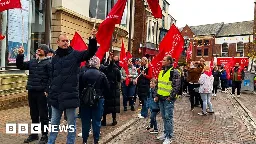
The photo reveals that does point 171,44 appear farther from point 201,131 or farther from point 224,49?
point 224,49

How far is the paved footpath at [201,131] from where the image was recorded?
731 centimetres

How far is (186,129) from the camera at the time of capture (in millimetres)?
8586

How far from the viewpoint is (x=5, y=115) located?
9227 mm

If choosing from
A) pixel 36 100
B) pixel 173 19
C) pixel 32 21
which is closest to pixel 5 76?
pixel 32 21

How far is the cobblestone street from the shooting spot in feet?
23.4

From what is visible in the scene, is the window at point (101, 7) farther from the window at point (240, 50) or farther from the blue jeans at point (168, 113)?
the window at point (240, 50)

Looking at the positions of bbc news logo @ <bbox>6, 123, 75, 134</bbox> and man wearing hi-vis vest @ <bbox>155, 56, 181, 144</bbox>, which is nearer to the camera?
bbc news logo @ <bbox>6, 123, 75, 134</bbox>

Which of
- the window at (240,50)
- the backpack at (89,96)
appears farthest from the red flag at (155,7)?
the window at (240,50)

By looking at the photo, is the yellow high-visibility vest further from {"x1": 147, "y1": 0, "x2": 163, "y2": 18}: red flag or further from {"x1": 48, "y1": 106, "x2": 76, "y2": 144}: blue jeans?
{"x1": 48, "y1": 106, "x2": 76, "y2": 144}: blue jeans

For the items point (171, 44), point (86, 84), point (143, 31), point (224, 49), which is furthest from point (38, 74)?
point (224, 49)

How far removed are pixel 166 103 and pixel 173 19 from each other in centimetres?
4773

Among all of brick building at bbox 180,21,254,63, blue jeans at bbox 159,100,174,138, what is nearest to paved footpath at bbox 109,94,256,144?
blue jeans at bbox 159,100,174,138

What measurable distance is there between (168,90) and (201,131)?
2328mm

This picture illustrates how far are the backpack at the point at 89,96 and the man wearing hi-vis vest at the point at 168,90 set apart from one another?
5.04ft
